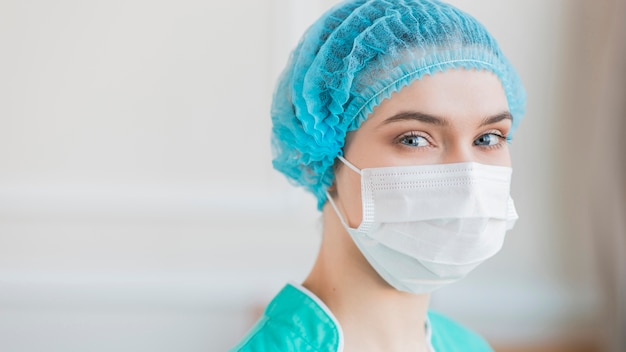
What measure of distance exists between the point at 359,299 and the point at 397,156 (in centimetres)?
29

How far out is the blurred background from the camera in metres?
1.89

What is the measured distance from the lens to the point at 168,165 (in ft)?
6.43

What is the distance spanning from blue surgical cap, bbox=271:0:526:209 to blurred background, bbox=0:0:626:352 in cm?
62

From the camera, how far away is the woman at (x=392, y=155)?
4.19 feet

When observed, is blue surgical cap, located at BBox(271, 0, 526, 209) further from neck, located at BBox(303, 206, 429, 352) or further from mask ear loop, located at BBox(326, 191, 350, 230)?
neck, located at BBox(303, 206, 429, 352)

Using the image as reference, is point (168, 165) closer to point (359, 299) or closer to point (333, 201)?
point (333, 201)

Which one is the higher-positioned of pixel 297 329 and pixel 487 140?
pixel 487 140

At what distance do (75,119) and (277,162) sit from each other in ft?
2.28

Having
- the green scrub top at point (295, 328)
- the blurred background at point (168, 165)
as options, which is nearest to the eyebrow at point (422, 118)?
the green scrub top at point (295, 328)

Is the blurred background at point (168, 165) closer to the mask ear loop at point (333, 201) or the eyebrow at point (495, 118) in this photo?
the mask ear loop at point (333, 201)

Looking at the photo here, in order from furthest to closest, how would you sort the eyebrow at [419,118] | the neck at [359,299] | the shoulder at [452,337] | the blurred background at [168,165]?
1. the blurred background at [168,165]
2. the shoulder at [452,337]
3. the neck at [359,299]
4. the eyebrow at [419,118]

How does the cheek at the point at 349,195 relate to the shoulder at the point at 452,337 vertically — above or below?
above

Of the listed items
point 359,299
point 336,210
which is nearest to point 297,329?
point 359,299

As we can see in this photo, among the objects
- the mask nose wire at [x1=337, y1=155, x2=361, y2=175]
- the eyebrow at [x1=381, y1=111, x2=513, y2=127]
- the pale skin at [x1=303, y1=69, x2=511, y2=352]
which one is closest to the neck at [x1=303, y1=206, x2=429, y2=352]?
the pale skin at [x1=303, y1=69, x2=511, y2=352]
